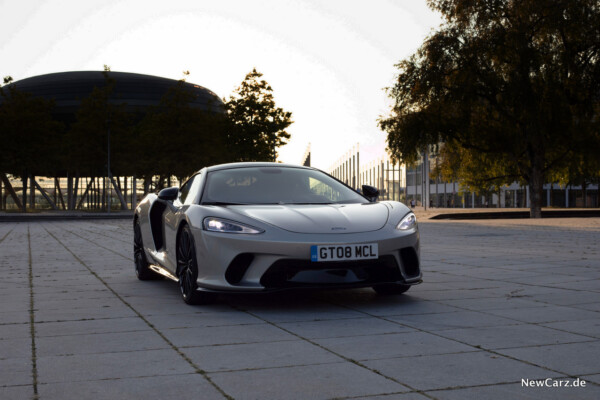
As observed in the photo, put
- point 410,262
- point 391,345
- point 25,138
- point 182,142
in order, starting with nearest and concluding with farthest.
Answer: point 391,345 → point 410,262 → point 182,142 → point 25,138

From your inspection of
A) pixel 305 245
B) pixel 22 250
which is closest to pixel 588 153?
pixel 22 250

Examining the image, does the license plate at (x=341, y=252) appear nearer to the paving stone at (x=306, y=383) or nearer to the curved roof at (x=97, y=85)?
the paving stone at (x=306, y=383)

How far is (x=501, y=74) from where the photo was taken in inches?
1161

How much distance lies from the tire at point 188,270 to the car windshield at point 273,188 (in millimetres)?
427

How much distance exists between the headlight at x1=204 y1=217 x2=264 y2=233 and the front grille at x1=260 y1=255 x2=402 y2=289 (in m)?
0.36

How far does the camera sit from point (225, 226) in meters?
5.74

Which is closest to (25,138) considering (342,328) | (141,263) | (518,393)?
(141,263)

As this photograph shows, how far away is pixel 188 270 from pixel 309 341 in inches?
79.5

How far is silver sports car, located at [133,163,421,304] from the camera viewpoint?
5527mm

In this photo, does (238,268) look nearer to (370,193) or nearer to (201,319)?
(201,319)

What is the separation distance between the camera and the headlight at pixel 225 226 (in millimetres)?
5641

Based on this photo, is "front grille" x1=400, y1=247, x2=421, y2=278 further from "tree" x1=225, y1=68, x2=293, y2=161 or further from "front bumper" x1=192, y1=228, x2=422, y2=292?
"tree" x1=225, y1=68, x2=293, y2=161

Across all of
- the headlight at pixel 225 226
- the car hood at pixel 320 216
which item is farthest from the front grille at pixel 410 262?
the headlight at pixel 225 226

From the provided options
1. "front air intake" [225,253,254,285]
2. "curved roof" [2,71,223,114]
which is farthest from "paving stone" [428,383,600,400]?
"curved roof" [2,71,223,114]
